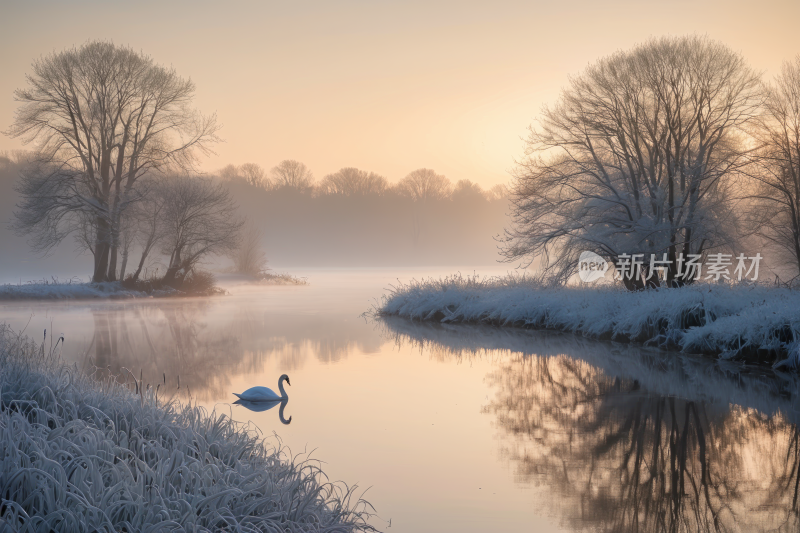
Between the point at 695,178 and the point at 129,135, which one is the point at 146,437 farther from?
the point at 129,135

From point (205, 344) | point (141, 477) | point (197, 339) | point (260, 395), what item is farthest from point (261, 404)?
point (197, 339)

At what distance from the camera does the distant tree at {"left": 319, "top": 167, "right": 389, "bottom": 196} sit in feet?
246

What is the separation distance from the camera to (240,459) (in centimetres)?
482

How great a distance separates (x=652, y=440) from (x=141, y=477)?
4.74 metres

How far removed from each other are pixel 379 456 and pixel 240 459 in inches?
61.8

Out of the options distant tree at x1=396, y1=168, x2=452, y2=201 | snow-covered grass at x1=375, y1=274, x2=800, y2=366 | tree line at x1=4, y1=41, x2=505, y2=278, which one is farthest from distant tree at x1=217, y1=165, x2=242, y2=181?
snow-covered grass at x1=375, y1=274, x2=800, y2=366

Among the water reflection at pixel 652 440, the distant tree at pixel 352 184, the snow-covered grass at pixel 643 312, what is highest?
the distant tree at pixel 352 184

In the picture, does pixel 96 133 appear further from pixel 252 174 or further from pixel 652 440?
pixel 252 174

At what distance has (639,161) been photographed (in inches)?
Answer: 722

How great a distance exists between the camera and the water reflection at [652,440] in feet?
14.8

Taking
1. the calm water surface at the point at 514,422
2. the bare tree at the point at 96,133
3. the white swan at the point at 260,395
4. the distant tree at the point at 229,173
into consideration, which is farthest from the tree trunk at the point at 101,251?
the distant tree at the point at 229,173

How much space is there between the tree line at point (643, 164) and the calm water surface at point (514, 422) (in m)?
4.06

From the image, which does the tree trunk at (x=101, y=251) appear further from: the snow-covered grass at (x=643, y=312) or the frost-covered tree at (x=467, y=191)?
the frost-covered tree at (x=467, y=191)

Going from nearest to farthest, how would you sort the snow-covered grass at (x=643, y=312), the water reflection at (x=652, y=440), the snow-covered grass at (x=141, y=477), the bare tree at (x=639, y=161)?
the snow-covered grass at (x=141, y=477)
the water reflection at (x=652, y=440)
the snow-covered grass at (x=643, y=312)
the bare tree at (x=639, y=161)
